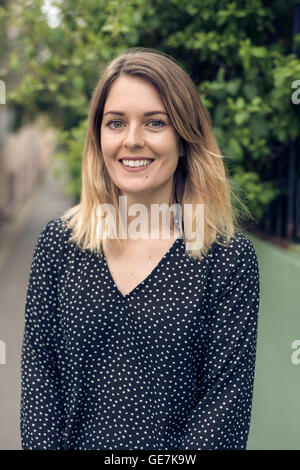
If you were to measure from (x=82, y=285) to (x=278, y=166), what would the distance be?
77.8 inches

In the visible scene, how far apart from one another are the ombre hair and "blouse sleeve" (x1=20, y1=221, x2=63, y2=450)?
0.16 metres

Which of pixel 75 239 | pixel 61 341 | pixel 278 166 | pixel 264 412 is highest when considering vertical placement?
pixel 278 166

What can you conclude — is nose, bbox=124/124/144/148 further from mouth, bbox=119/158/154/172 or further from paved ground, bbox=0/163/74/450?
paved ground, bbox=0/163/74/450

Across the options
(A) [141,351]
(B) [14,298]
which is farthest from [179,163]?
(B) [14,298]

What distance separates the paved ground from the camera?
437cm

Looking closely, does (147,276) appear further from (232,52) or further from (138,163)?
(232,52)

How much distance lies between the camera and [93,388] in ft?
5.94

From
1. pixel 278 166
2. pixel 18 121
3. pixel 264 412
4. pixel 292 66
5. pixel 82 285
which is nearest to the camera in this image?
pixel 82 285

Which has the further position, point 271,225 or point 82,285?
point 271,225

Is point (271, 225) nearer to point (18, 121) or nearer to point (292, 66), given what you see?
point (292, 66)

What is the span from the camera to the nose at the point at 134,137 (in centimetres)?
173

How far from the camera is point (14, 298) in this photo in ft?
27.1
